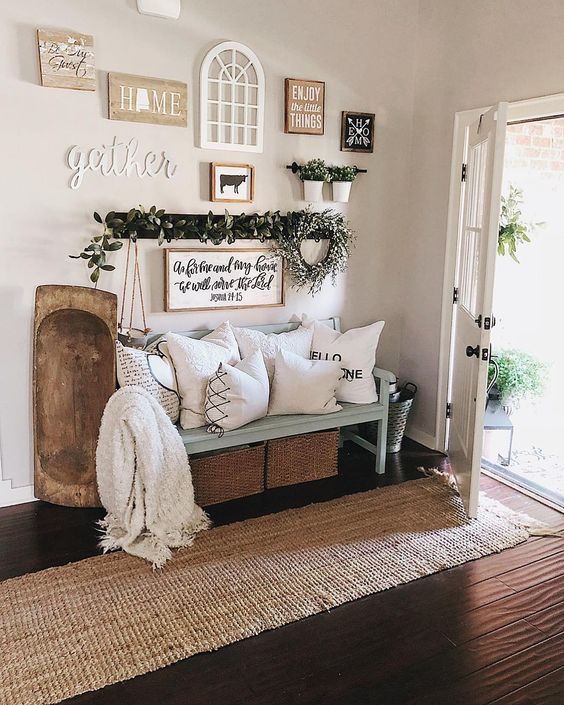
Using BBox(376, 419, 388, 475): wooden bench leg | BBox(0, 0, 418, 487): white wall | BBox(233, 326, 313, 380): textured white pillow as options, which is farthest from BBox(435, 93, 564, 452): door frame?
BBox(233, 326, 313, 380): textured white pillow

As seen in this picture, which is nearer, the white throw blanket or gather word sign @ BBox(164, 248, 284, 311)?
the white throw blanket

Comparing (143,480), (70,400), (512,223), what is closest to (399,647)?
(143,480)

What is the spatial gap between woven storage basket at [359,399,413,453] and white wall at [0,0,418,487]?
635 millimetres

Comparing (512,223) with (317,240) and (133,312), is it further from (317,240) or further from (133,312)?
(133,312)

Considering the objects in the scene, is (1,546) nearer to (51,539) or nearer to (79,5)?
(51,539)

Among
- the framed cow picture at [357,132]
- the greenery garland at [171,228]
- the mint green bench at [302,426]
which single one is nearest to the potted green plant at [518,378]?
the mint green bench at [302,426]

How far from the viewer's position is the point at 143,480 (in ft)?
9.65

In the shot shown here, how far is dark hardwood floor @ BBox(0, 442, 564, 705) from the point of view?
214 cm

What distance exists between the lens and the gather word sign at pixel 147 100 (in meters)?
3.26

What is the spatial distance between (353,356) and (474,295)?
781mm

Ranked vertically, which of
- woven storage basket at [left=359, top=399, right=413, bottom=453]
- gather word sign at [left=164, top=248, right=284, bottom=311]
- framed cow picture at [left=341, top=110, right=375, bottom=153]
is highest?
framed cow picture at [left=341, top=110, right=375, bottom=153]

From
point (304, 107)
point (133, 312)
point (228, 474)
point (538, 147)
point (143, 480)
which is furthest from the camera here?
point (538, 147)

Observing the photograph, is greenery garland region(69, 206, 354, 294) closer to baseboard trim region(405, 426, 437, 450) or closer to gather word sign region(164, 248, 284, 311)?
gather word sign region(164, 248, 284, 311)

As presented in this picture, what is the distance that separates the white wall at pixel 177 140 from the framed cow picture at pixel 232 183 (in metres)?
0.06
